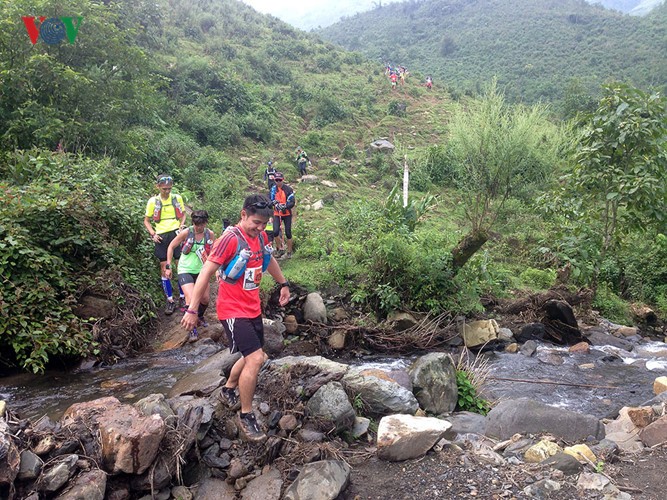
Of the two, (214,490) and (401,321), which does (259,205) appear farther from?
(401,321)

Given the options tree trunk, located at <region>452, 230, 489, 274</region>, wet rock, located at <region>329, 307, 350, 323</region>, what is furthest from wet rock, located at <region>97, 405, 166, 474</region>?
tree trunk, located at <region>452, 230, 489, 274</region>

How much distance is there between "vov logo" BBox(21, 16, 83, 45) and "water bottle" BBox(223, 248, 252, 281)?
9.35 metres

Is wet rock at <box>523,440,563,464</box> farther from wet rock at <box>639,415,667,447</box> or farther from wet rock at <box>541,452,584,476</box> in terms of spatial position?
wet rock at <box>639,415,667,447</box>

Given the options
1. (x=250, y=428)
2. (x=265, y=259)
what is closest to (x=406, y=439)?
(x=250, y=428)

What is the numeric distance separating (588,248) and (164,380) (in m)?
7.45

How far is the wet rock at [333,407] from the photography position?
413cm

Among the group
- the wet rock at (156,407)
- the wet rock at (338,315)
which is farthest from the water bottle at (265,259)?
the wet rock at (338,315)

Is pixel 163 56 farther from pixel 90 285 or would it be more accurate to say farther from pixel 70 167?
pixel 90 285

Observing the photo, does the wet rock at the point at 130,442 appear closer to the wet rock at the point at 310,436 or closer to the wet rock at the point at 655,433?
the wet rock at the point at 310,436

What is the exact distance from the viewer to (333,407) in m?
4.17

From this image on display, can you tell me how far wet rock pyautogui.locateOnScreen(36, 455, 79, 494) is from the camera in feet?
9.83

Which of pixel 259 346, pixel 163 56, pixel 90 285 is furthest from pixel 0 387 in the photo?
pixel 163 56

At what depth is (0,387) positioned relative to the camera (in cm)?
505

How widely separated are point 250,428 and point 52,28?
35.4ft
